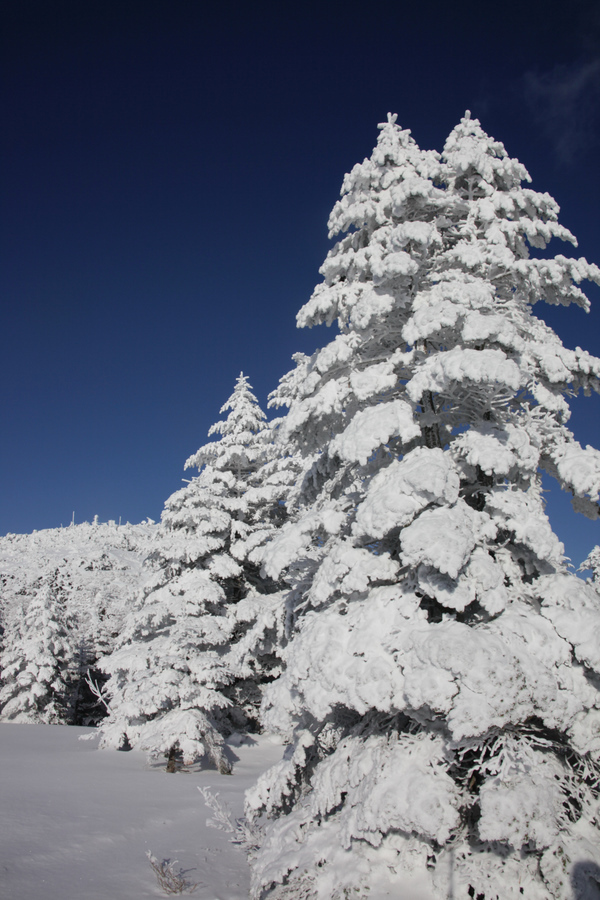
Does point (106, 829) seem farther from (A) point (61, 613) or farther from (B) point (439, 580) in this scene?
(A) point (61, 613)

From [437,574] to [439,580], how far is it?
Result: 0.09 metres

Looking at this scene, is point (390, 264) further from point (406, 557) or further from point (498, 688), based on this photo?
point (498, 688)

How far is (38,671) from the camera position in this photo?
88.7 feet

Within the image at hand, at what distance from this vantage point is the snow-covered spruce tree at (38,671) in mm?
27109

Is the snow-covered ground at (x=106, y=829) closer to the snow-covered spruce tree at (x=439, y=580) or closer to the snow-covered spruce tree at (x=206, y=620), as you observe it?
the snow-covered spruce tree at (x=206, y=620)

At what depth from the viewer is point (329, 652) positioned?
6195mm

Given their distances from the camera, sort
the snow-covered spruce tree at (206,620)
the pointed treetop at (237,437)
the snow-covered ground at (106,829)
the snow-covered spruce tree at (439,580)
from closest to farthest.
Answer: the snow-covered spruce tree at (439,580)
the snow-covered ground at (106,829)
the snow-covered spruce tree at (206,620)
the pointed treetop at (237,437)

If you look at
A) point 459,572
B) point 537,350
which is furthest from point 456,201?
point 459,572

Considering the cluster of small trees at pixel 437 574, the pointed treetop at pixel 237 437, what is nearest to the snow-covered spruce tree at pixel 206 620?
the pointed treetop at pixel 237 437

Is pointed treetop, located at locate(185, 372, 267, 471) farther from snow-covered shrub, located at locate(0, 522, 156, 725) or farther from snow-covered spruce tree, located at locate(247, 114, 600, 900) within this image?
snow-covered spruce tree, located at locate(247, 114, 600, 900)

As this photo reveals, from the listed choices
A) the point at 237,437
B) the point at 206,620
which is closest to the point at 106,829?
the point at 206,620

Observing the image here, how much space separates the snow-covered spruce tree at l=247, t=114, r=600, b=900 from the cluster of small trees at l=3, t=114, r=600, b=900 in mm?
30

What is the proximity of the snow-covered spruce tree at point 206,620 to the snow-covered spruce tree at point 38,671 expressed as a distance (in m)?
11.4

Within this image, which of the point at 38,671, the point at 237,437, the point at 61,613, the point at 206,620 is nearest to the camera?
the point at 206,620
